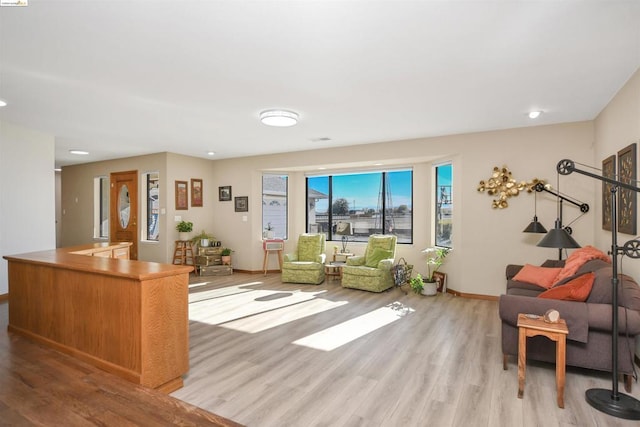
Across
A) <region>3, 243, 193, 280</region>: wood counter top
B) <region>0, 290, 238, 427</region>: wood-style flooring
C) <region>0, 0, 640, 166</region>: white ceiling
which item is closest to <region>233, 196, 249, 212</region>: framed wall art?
<region>0, 0, 640, 166</region>: white ceiling

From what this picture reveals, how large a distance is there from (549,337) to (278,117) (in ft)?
11.0

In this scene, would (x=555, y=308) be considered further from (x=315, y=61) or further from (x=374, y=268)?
(x=374, y=268)

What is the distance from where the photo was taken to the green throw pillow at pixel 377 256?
20.0ft

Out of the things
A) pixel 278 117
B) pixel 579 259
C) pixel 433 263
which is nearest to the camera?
pixel 579 259

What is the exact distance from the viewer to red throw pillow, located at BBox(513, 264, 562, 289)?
380 cm

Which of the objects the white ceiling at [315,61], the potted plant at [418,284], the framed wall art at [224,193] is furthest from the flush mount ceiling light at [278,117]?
the framed wall art at [224,193]

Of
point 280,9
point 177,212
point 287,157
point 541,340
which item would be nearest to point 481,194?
point 541,340

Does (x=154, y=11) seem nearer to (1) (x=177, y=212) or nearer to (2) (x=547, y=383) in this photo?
(2) (x=547, y=383)

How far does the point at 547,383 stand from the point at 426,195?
404 centimetres

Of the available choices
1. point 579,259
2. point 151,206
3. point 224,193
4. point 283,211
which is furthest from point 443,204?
point 151,206

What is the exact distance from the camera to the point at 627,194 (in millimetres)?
3221

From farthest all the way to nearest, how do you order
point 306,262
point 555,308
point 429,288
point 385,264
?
point 306,262
point 385,264
point 429,288
point 555,308

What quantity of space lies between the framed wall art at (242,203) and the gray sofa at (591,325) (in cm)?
560

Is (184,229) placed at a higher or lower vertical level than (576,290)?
higher
